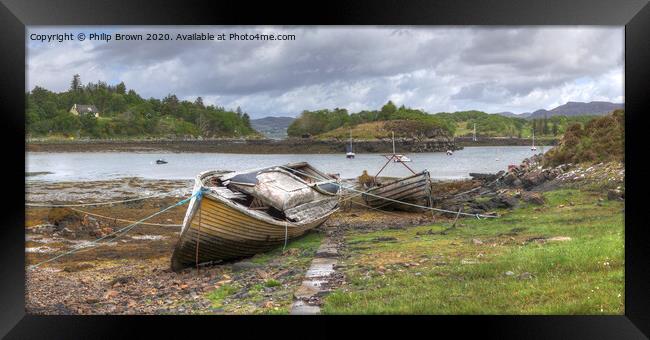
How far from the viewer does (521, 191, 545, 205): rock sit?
9.11 metres

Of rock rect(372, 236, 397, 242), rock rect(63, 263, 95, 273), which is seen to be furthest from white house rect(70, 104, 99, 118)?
rock rect(372, 236, 397, 242)

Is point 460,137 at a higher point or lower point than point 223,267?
higher

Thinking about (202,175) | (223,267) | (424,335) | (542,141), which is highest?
(542,141)

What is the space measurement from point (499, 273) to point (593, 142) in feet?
12.0

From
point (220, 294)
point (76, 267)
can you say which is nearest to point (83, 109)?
point (76, 267)

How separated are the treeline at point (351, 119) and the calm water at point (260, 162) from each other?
2.99ft

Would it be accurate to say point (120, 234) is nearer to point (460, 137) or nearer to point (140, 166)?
point (140, 166)

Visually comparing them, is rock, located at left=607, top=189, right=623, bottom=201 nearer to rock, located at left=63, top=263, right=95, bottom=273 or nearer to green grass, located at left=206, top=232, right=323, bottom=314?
green grass, located at left=206, top=232, right=323, bottom=314

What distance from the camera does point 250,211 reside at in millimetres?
7207

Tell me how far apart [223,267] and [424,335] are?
3004 millimetres

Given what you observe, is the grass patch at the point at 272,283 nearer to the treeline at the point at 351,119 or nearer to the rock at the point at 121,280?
the rock at the point at 121,280

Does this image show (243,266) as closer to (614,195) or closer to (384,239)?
(384,239)
